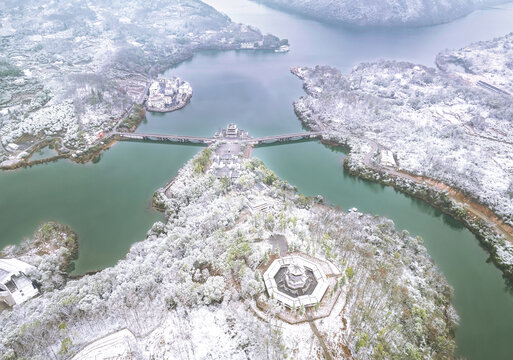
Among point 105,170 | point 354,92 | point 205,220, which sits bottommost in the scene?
point 105,170

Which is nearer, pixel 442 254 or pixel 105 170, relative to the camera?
pixel 442 254

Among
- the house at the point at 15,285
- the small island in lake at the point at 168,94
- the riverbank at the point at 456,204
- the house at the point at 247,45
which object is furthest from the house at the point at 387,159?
the house at the point at 247,45

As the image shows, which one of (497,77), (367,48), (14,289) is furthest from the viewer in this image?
(367,48)

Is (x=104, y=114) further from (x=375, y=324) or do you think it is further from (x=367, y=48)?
(x=367, y=48)

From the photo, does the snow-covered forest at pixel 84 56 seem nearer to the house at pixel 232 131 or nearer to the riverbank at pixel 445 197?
the house at pixel 232 131

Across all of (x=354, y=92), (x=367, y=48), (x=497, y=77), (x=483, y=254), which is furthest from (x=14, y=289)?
(x=367, y=48)

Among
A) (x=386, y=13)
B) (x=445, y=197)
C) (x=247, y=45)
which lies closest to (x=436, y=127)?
(x=445, y=197)
